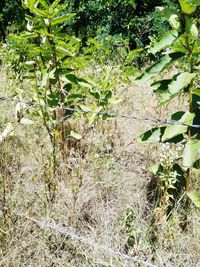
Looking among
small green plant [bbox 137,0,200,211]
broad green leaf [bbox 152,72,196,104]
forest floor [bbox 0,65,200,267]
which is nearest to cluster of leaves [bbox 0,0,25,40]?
forest floor [bbox 0,65,200,267]

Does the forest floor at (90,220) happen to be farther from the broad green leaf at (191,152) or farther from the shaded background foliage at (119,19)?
the shaded background foliage at (119,19)

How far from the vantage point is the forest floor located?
2.27m

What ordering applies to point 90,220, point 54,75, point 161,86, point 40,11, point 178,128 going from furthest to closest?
point 54,75
point 40,11
point 90,220
point 161,86
point 178,128

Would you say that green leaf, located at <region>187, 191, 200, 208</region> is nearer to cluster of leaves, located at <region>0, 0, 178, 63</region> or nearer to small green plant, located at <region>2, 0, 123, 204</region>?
small green plant, located at <region>2, 0, 123, 204</region>

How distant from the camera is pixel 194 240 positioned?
234cm

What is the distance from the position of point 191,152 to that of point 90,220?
855mm

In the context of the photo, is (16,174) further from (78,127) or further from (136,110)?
(136,110)

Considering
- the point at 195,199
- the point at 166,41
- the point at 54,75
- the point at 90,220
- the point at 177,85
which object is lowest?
the point at 90,220

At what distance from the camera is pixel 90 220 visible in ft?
8.74

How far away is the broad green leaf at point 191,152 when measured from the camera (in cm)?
232

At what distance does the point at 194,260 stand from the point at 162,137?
76 centimetres

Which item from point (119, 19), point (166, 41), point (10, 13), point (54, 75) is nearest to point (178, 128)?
point (166, 41)

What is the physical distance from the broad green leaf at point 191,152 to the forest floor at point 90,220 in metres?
0.36

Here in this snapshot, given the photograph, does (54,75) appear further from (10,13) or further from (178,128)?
(10,13)
